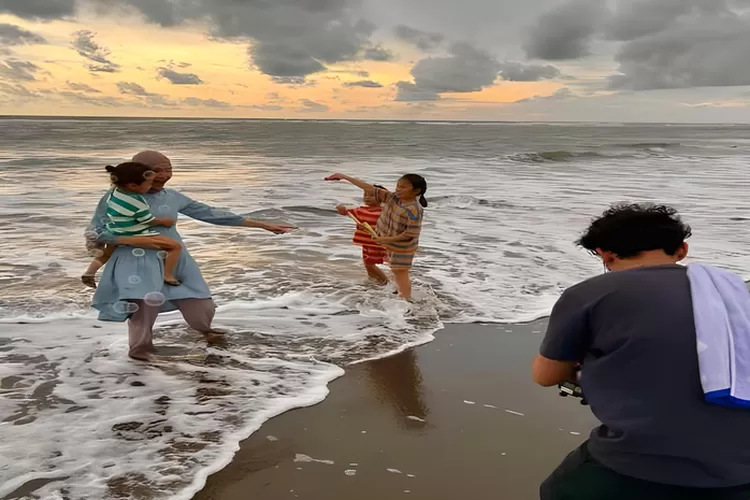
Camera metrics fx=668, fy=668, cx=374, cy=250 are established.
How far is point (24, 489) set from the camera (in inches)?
131

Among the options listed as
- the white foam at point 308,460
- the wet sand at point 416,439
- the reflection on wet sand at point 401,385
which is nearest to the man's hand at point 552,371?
the wet sand at point 416,439

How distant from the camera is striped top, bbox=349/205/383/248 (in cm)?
754

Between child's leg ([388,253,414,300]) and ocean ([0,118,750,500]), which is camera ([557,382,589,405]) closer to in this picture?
ocean ([0,118,750,500])

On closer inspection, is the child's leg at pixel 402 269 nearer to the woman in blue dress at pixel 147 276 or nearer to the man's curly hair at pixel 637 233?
the woman in blue dress at pixel 147 276

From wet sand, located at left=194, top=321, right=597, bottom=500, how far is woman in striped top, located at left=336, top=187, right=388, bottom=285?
8.42 ft

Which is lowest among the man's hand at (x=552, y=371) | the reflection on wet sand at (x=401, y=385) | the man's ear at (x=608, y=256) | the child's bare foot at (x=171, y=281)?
the reflection on wet sand at (x=401, y=385)

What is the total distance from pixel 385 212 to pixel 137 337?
2918 millimetres

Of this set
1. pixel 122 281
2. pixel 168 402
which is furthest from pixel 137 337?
pixel 168 402

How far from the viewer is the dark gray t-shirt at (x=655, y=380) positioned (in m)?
1.84

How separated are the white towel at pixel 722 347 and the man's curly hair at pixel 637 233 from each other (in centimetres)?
23

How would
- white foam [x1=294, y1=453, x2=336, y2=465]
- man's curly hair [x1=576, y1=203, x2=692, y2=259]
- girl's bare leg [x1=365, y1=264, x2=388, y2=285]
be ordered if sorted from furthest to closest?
1. girl's bare leg [x1=365, y1=264, x2=388, y2=285]
2. white foam [x1=294, y1=453, x2=336, y2=465]
3. man's curly hair [x1=576, y1=203, x2=692, y2=259]

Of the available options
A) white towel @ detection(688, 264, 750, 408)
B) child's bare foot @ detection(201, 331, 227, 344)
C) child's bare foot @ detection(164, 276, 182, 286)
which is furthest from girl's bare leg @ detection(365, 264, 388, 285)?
white towel @ detection(688, 264, 750, 408)

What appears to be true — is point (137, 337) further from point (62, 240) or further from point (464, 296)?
point (62, 240)

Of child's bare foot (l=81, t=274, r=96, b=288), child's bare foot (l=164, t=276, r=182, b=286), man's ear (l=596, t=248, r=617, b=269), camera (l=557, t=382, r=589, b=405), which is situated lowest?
child's bare foot (l=81, t=274, r=96, b=288)
